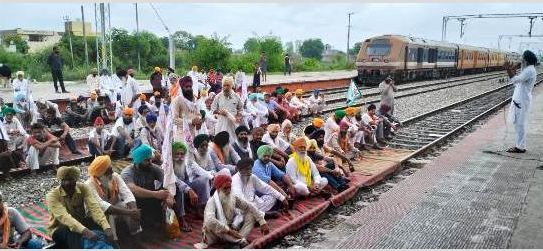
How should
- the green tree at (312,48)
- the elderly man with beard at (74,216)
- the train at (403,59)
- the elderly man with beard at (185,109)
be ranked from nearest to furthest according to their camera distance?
1. the elderly man with beard at (74,216)
2. the elderly man with beard at (185,109)
3. the train at (403,59)
4. the green tree at (312,48)

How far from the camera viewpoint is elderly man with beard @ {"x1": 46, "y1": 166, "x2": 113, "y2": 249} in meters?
4.32

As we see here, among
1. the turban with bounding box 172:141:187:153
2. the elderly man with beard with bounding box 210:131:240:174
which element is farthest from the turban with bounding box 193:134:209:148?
the turban with bounding box 172:141:187:153

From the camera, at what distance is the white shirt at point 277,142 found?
24.8 ft

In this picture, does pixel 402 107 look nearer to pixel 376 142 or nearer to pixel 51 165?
pixel 376 142

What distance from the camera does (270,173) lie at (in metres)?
6.35

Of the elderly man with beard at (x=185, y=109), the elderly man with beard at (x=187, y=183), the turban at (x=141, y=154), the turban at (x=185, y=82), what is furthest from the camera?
the turban at (x=185, y=82)

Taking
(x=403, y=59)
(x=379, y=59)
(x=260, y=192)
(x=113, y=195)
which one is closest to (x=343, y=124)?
(x=260, y=192)

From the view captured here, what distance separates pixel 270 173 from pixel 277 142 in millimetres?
1386

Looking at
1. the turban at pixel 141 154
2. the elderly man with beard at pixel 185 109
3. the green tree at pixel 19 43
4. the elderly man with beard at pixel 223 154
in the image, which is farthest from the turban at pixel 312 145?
the green tree at pixel 19 43

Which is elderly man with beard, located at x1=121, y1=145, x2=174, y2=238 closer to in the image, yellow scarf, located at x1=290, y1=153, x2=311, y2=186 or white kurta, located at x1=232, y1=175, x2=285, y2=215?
white kurta, located at x1=232, y1=175, x2=285, y2=215

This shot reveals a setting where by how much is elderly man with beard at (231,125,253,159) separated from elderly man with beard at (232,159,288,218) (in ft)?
3.52

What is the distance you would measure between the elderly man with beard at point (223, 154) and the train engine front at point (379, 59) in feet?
69.4

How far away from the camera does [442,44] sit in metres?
34.4

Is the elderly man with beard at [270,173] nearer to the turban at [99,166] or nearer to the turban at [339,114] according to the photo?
the turban at [99,166]
